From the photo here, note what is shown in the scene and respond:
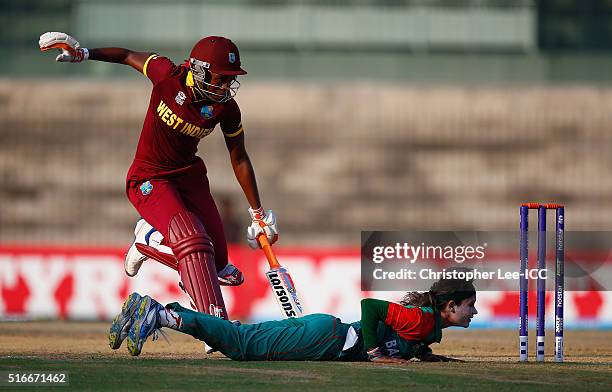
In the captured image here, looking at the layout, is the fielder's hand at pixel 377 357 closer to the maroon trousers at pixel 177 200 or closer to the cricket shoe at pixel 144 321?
the cricket shoe at pixel 144 321

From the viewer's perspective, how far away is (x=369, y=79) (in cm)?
2448

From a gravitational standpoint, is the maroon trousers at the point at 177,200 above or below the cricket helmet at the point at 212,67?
below

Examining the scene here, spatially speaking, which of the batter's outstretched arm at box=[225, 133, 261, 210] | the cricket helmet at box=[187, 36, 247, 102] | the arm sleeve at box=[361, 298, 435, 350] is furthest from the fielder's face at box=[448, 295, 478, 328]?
the cricket helmet at box=[187, 36, 247, 102]

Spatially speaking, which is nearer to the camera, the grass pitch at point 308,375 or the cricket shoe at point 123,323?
the grass pitch at point 308,375

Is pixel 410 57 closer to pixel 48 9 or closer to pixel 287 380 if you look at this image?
pixel 48 9

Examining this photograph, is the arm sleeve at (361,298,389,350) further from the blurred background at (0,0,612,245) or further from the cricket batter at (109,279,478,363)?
the blurred background at (0,0,612,245)

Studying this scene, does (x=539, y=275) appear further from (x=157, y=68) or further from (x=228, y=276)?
(x=157, y=68)

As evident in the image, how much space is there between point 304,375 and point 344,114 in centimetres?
1610

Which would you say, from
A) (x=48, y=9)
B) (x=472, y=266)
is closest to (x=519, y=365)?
(x=472, y=266)

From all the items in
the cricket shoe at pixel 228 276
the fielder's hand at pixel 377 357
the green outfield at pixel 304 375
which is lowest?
the green outfield at pixel 304 375

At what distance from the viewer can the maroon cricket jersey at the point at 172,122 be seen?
9.82 meters

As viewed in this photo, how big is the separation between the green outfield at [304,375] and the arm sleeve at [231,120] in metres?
1.91

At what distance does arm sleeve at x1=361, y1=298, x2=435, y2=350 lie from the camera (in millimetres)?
8711

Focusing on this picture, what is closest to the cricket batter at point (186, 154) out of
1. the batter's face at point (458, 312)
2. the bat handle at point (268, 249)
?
the bat handle at point (268, 249)
